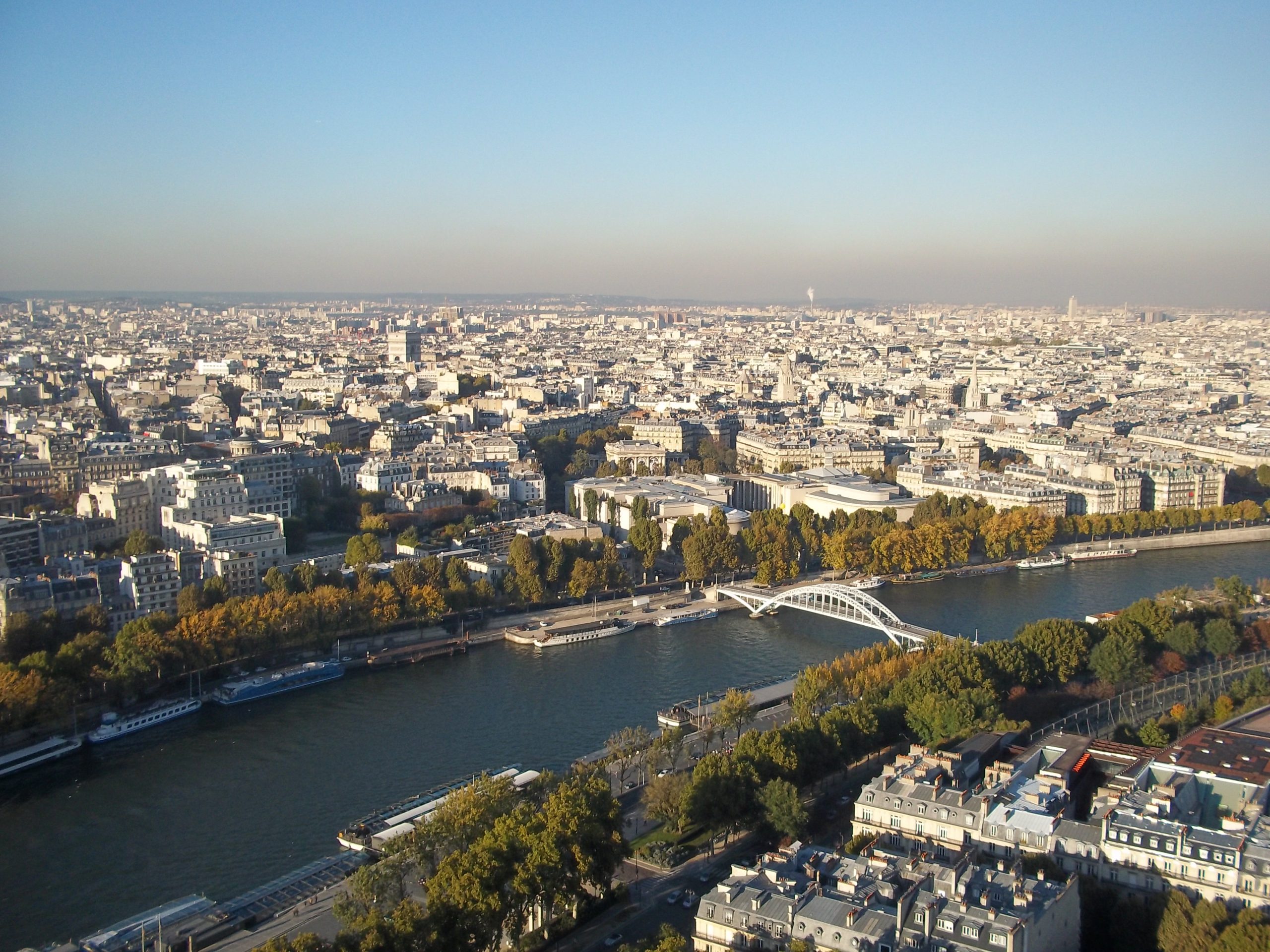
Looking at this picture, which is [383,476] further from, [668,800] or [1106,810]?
[1106,810]

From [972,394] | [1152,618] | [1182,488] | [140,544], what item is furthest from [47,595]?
[972,394]

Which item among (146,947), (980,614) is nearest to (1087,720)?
(980,614)

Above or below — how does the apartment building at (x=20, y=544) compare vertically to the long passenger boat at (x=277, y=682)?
above

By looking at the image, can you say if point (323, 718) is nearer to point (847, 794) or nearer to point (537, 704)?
point (537, 704)

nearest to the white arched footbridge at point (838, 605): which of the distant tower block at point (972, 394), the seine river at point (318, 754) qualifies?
the seine river at point (318, 754)

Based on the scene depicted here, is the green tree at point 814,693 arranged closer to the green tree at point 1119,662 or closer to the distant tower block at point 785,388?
the green tree at point 1119,662

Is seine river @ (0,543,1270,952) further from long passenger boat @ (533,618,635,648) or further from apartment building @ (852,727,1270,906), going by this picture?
apartment building @ (852,727,1270,906)

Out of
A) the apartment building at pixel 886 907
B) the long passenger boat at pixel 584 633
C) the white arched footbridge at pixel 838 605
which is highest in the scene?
the apartment building at pixel 886 907
